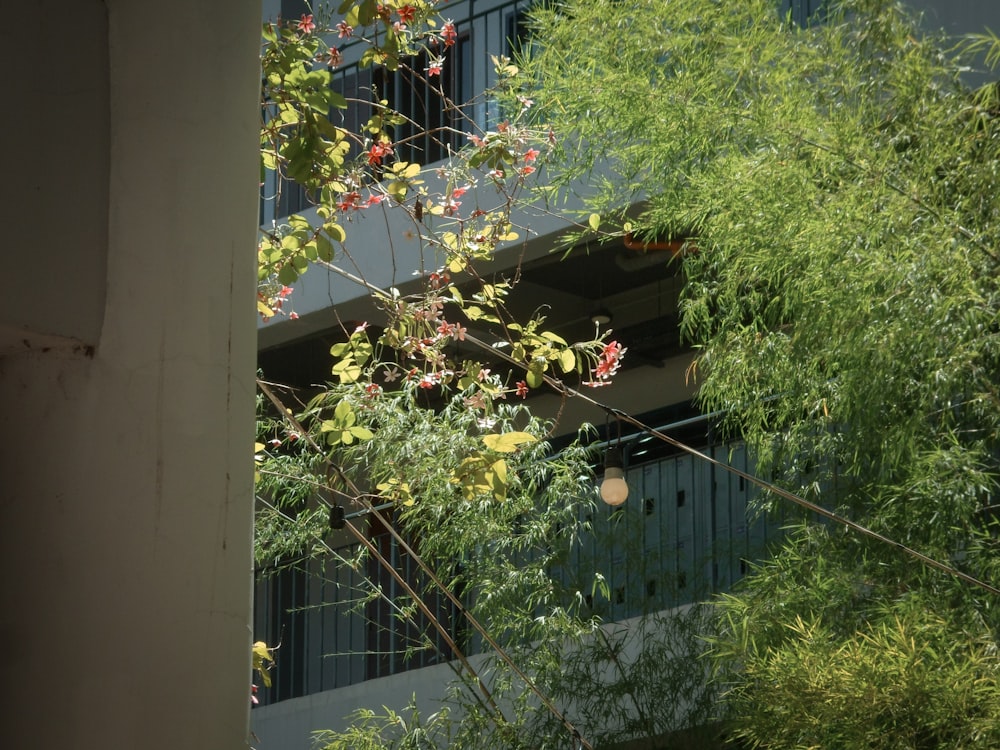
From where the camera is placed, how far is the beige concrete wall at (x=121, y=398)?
3.59 ft

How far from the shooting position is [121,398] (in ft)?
3.71

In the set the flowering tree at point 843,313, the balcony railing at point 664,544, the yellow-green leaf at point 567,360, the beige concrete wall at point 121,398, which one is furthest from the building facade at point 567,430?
the beige concrete wall at point 121,398

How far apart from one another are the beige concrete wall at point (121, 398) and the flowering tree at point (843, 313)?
3.11 m

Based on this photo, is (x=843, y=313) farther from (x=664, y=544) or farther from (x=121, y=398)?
(x=121, y=398)

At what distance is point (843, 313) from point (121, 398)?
3527 mm

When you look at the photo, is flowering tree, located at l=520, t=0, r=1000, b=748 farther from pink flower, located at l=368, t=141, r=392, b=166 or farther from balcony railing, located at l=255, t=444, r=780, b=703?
balcony railing, located at l=255, t=444, r=780, b=703

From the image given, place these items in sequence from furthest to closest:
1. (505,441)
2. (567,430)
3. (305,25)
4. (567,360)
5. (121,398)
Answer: (567,430)
(305,25)
(567,360)
(505,441)
(121,398)

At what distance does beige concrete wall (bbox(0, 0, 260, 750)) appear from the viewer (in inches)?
43.1

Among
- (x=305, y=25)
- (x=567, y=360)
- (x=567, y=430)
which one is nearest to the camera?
(x=567, y=360)

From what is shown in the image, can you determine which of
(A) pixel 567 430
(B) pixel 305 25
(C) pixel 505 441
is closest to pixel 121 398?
(C) pixel 505 441

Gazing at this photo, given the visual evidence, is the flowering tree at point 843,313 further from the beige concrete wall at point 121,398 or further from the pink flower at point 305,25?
the beige concrete wall at point 121,398

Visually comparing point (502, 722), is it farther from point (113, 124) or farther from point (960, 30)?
point (113, 124)

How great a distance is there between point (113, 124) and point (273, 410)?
6.55 metres

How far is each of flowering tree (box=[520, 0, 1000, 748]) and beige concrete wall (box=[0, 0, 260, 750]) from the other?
3111 millimetres
